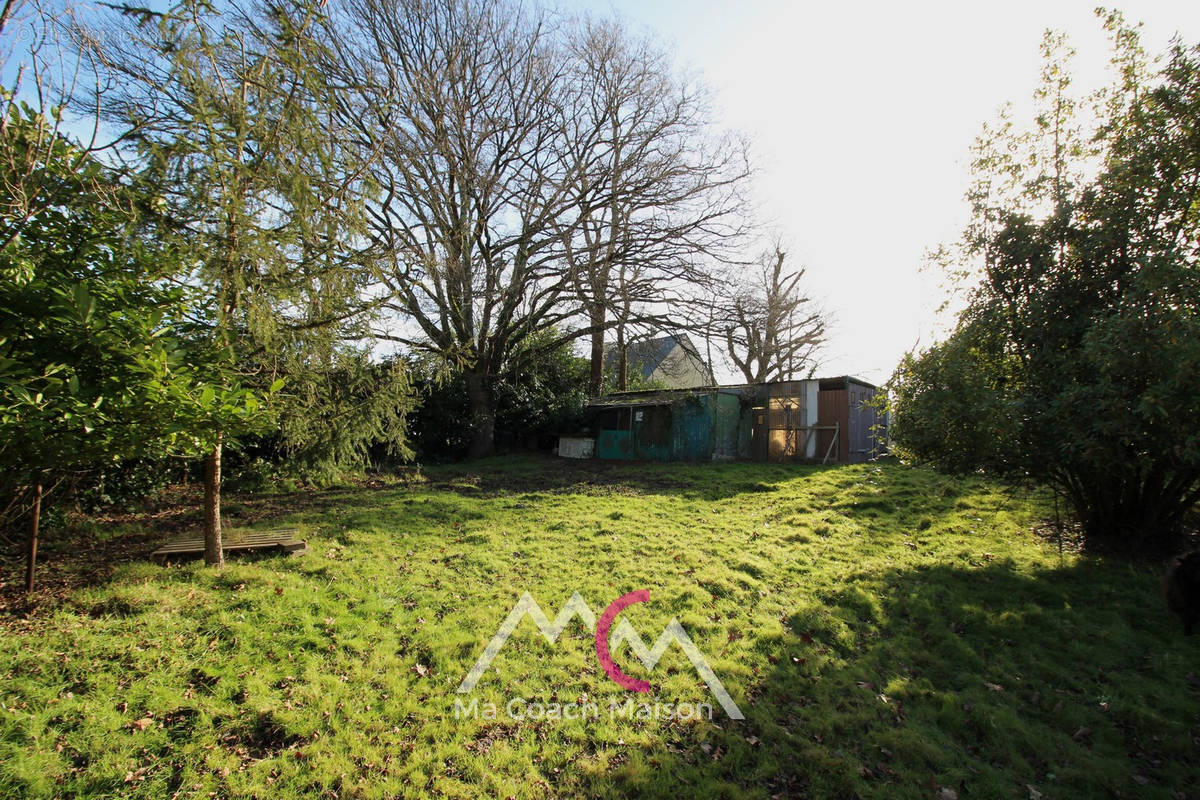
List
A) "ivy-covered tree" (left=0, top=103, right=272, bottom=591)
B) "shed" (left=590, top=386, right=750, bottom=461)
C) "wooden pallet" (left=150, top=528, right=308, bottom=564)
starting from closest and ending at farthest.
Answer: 1. "ivy-covered tree" (left=0, top=103, right=272, bottom=591)
2. "wooden pallet" (left=150, top=528, right=308, bottom=564)
3. "shed" (left=590, top=386, right=750, bottom=461)

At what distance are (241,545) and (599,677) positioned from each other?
14.3 feet

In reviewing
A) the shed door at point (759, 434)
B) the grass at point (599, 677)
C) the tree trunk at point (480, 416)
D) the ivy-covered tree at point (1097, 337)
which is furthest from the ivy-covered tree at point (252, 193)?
the shed door at point (759, 434)

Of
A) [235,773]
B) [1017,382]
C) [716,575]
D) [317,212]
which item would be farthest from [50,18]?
[1017,382]

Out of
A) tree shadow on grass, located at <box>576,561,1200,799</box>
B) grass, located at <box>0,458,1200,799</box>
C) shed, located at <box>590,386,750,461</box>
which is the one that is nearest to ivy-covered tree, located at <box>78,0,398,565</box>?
grass, located at <box>0,458,1200,799</box>

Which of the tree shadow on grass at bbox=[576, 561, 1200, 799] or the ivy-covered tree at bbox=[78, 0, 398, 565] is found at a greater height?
the ivy-covered tree at bbox=[78, 0, 398, 565]

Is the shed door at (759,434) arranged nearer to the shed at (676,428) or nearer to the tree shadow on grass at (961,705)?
the shed at (676,428)

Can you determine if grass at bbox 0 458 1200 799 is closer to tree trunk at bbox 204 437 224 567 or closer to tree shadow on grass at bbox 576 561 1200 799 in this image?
tree shadow on grass at bbox 576 561 1200 799

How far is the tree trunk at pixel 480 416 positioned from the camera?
16.2 meters

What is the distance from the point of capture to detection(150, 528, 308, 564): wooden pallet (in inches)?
201

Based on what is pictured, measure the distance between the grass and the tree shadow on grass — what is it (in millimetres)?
20

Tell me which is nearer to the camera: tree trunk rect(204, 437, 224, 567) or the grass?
the grass

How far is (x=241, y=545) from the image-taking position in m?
5.47

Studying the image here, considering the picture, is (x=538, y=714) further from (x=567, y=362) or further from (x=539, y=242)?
(x=567, y=362)

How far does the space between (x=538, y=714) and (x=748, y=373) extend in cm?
2423
